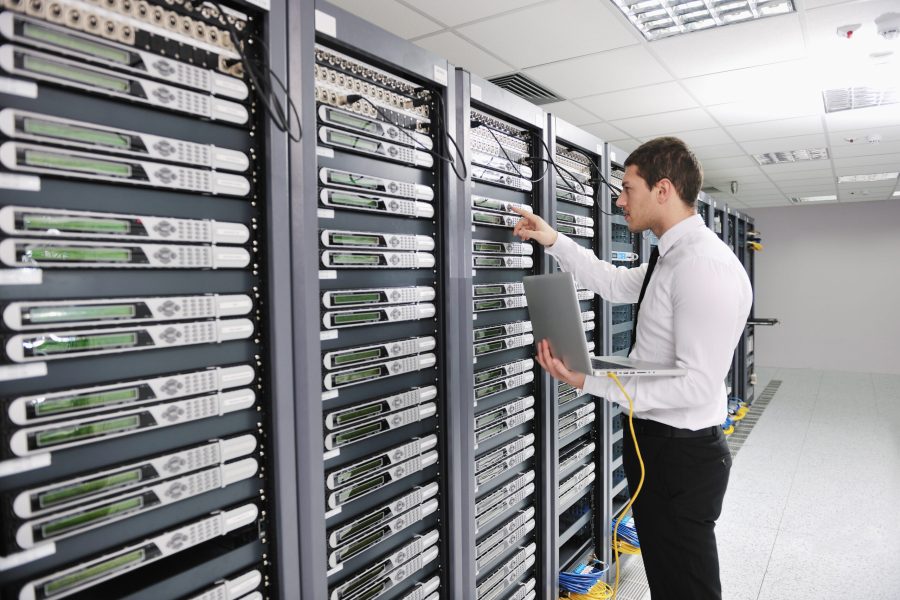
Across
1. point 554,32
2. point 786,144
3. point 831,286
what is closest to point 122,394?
point 554,32

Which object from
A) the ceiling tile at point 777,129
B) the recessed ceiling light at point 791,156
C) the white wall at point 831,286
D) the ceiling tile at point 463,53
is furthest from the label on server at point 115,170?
the white wall at point 831,286

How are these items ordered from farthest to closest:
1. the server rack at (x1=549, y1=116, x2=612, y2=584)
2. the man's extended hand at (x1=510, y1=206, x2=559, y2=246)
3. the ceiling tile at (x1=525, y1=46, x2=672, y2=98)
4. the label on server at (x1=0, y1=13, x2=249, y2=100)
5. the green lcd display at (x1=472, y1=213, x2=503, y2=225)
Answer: the ceiling tile at (x1=525, y1=46, x2=672, y2=98) → the server rack at (x1=549, y1=116, x2=612, y2=584) → the man's extended hand at (x1=510, y1=206, x2=559, y2=246) → the green lcd display at (x1=472, y1=213, x2=503, y2=225) → the label on server at (x1=0, y1=13, x2=249, y2=100)

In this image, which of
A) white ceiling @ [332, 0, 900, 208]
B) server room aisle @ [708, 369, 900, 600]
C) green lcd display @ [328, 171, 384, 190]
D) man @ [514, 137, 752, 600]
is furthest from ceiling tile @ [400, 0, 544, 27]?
server room aisle @ [708, 369, 900, 600]

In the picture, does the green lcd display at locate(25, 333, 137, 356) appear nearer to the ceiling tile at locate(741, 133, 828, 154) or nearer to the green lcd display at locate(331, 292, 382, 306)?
the green lcd display at locate(331, 292, 382, 306)

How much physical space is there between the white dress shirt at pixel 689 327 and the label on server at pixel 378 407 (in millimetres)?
444

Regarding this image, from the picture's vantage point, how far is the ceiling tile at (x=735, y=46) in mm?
2799

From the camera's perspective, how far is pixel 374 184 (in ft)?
4.04

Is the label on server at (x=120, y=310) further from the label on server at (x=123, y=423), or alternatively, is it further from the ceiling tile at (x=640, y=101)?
the ceiling tile at (x=640, y=101)

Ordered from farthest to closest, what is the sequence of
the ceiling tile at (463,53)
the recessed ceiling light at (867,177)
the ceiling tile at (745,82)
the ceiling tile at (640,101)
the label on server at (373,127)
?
the recessed ceiling light at (867,177) < the ceiling tile at (640,101) < the ceiling tile at (745,82) < the ceiling tile at (463,53) < the label on server at (373,127)

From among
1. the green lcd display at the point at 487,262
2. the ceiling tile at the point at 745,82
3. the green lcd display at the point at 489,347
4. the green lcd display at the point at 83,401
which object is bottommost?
the green lcd display at the point at 489,347

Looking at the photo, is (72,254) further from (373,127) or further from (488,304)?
(488,304)

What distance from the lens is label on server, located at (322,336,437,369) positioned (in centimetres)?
116

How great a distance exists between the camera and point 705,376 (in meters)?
1.43

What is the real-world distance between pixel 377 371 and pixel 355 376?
6cm
